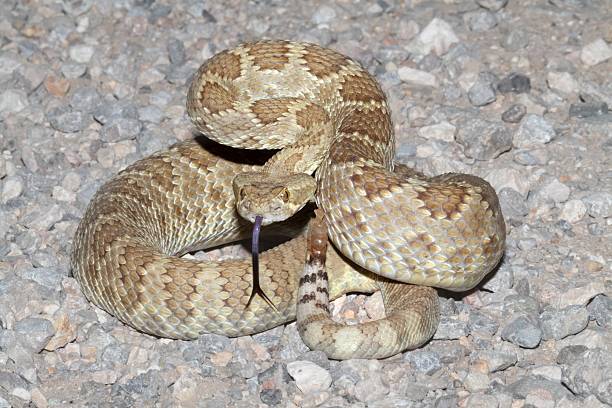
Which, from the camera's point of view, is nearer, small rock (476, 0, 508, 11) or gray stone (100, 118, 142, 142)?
gray stone (100, 118, 142, 142)

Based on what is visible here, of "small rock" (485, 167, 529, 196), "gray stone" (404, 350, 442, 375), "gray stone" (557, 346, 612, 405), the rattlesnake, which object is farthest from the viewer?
"small rock" (485, 167, 529, 196)

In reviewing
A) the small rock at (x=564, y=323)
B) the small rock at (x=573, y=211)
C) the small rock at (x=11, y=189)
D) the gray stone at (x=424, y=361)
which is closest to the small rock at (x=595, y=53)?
the small rock at (x=573, y=211)

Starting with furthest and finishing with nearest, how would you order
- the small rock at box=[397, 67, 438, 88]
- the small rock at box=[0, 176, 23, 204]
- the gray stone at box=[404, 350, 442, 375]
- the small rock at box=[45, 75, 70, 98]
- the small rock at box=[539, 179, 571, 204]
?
the small rock at box=[45, 75, 70, 98] → the small rock at box=[397, 67, 438, 88] → the small rock at box=[0, 176, 23, 204] → the small rock at box=[539, 179, 571, 204] → the gray stone at box=[404, 350, 442, 375]

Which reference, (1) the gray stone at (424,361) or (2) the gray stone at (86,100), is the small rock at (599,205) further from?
(2) the gray stone at (86,100)

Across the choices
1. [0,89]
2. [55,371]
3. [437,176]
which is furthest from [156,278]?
[0,89]

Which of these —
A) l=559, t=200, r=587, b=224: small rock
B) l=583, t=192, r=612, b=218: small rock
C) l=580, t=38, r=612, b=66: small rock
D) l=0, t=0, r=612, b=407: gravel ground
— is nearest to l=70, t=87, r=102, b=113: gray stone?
l=0, t=0, r=612, b=407: gravel ground

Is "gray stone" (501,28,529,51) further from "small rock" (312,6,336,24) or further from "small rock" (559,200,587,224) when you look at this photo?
"small rock" (559,200,587,224)
